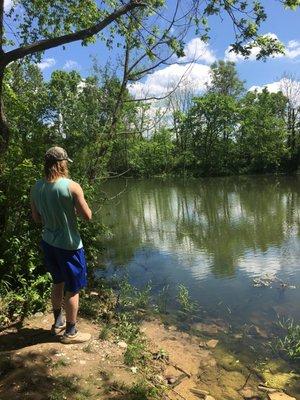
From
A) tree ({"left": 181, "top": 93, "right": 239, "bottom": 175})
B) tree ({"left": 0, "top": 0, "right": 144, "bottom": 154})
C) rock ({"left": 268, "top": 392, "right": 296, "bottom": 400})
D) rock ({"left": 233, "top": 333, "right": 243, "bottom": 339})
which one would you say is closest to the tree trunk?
tree ({"left": 0, "top": 0, "right": 144, "bottom": 154})

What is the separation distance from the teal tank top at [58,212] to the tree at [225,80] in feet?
189

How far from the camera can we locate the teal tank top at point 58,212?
4254 millimetres

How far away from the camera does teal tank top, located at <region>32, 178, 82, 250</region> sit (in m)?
4.25

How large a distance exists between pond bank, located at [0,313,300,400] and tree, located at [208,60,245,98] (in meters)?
57.0

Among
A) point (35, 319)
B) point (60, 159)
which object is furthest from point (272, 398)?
point (60, 159)

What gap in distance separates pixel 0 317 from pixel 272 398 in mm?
3028

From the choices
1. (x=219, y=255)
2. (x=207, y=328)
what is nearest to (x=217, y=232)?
(x=219, y=255)

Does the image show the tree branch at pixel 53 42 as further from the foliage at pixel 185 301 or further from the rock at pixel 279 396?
the rock at pixel 279 396

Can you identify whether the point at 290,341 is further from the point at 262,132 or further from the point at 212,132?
the point at 212,132

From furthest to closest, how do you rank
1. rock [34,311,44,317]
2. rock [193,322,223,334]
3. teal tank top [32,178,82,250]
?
rock [193,322,223,334] → rock [34,311,44,317] → teal tank top [32,178,82,250]

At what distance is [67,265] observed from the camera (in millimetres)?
4363

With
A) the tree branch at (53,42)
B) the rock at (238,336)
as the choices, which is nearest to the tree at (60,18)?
the tree branch at (53,42)

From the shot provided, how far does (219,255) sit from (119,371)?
695cm

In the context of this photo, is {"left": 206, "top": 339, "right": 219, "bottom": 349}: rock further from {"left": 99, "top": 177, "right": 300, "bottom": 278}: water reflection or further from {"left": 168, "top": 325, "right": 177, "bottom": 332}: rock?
{"left": 99, "top": 177, "right": 300, "bottom": 278}: water reflection
